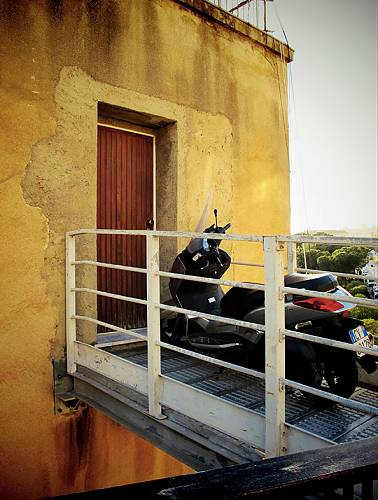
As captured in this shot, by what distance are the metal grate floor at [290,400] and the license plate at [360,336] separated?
443mm

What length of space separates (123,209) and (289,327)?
2803mm

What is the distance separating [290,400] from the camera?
2.93 m

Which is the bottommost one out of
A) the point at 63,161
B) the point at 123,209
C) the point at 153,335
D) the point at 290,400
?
the point at 290,400

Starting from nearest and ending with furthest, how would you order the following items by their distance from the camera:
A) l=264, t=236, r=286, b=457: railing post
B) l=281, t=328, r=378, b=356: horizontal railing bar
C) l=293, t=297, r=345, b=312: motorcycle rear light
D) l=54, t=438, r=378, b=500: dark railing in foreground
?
l=54, t=438, r=378, b=500: dark railing in foreground
l=281, t=328, r=378, b=356: horizontal railing bar
l=264, t=236, r=286, b=457: railing post
l=293, t=297, r=345, b=312: motorcycle rear light

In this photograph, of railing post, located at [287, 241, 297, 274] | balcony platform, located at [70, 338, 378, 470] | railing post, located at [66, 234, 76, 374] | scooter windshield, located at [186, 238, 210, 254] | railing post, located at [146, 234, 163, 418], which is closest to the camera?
balcony platform, located at [70, 338, 378, 470]

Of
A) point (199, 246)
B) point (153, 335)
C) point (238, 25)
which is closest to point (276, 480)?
point (153, 335)

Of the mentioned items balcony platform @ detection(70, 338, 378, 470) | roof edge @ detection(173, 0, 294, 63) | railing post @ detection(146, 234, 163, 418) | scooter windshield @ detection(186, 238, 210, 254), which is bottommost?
balcony platform @ detection(70, 338, 378, 470)

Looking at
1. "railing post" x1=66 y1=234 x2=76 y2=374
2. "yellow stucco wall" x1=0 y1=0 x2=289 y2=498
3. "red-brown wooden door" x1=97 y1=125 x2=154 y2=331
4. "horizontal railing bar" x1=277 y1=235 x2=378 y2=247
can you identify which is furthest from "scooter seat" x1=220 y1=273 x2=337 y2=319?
"red-brown wooden door" x1=97 y1=125 x2=154 y2=331

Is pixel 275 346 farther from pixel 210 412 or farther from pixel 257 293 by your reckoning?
pixel 257 293

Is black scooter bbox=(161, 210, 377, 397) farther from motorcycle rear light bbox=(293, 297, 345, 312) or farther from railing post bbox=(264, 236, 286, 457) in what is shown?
railing post bbox=(264, 236, 286, 457)

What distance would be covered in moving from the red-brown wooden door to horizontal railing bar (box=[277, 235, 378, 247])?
3113mm

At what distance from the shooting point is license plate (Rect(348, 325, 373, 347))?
2766mm

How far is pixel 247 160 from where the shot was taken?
602cm

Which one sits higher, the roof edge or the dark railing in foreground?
the roof edge
